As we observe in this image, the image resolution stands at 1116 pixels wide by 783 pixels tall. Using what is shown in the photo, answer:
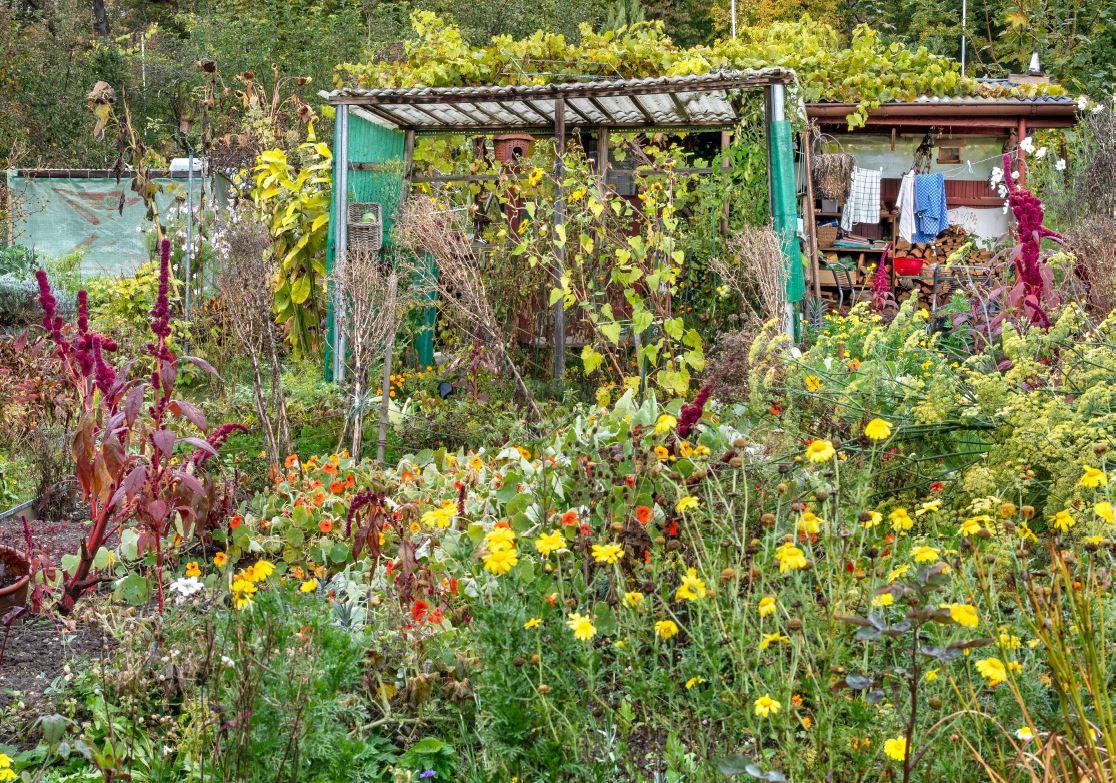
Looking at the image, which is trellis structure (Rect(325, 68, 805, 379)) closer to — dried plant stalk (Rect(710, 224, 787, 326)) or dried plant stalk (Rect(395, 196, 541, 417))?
dried plant stalk (Rect(710, 224, 787, 326))

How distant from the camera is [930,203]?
12320mm

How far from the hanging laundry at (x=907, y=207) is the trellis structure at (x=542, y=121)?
13.3 ft

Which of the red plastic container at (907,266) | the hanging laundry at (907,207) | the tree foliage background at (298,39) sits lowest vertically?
the red plastic container at (907,266)

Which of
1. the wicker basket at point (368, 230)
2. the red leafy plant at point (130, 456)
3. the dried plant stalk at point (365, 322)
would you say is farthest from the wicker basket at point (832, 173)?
the red leafy plant at point (130, 456)

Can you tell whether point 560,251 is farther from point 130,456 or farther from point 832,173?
point 832,173

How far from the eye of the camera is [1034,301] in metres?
4.58

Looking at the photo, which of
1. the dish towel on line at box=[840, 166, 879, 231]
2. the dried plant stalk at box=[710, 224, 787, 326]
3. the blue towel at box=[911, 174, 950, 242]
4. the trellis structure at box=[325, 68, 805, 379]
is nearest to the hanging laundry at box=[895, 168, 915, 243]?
the blue towel at box=[911, 174, 950, 242]

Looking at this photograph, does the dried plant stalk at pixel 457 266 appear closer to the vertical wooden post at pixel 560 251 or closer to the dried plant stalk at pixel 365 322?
the vertical wooden post at pixel 560 251

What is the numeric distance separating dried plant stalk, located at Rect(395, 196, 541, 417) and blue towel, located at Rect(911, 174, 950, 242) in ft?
22.0

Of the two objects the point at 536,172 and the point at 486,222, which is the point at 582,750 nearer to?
the point at 536,172

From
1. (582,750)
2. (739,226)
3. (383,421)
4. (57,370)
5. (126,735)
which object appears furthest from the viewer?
(739,226)

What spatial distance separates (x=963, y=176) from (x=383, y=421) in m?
9.22

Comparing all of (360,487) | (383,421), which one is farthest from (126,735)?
(383,421)

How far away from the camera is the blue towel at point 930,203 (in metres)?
12.3
